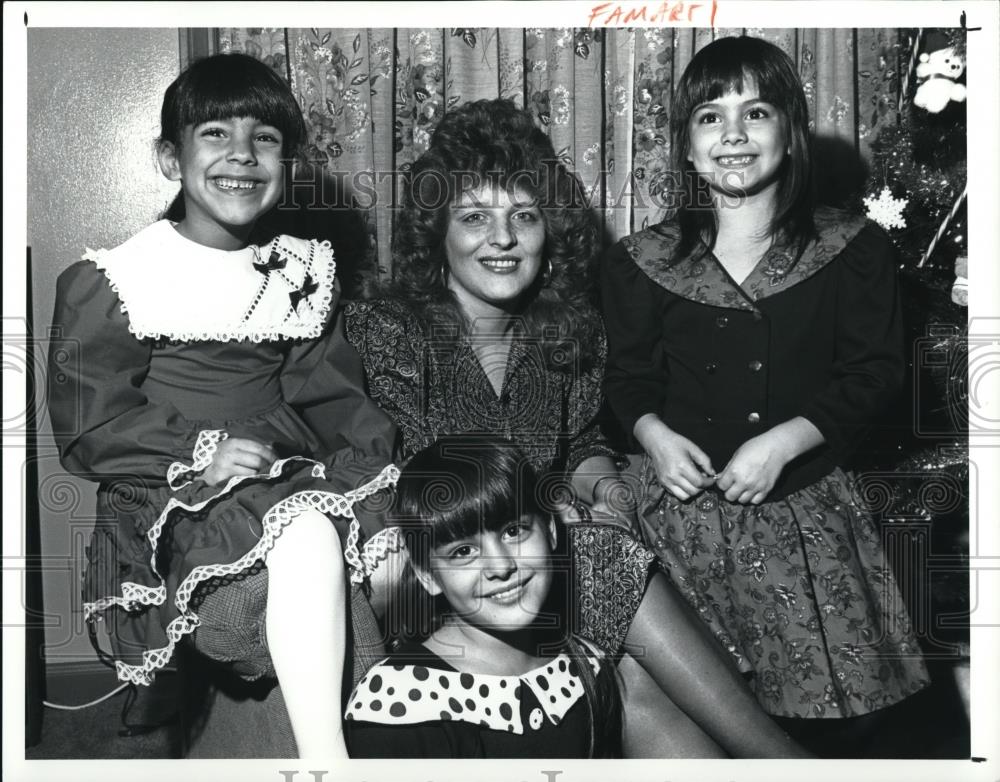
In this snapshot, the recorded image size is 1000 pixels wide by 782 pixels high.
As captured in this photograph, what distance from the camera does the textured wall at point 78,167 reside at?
92.7 inches

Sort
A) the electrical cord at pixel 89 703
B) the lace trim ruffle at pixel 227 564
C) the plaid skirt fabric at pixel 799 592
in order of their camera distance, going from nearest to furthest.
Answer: the lace trim ruffle at pixel 227 564
the plaid skirt fabric at pixel 799 592
the electrical cord at pixel 89 703

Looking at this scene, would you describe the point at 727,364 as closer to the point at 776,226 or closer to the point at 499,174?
the point at 776,226

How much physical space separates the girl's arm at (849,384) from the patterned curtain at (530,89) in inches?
8.0

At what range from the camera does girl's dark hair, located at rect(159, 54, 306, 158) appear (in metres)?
2.27

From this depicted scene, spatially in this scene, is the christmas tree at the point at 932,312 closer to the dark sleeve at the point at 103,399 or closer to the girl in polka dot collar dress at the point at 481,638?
the girl in polka dot collar dress at the point at 481,638

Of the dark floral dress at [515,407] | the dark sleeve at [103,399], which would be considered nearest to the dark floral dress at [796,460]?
the dark floral dress at [515,407]

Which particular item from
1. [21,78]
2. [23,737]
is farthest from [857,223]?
[23,737]

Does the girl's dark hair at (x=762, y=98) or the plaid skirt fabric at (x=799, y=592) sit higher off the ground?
the girl's dark hair at (x=762, y=98)

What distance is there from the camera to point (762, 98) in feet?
7.45

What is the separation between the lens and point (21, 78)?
7.77ft

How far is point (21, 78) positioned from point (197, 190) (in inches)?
19.1

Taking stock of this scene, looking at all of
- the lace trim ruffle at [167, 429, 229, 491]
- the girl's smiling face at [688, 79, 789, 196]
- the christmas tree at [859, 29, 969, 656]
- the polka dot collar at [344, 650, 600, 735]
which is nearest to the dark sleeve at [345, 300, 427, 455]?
the lace trim ruffle at [167, 429, 229, 491]

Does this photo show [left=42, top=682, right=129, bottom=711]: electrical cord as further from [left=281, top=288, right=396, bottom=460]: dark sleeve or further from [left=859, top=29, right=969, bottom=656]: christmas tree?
[left=859, top=29, right=969, bottom=656]: christmas tree

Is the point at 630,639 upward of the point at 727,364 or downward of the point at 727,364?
downward
